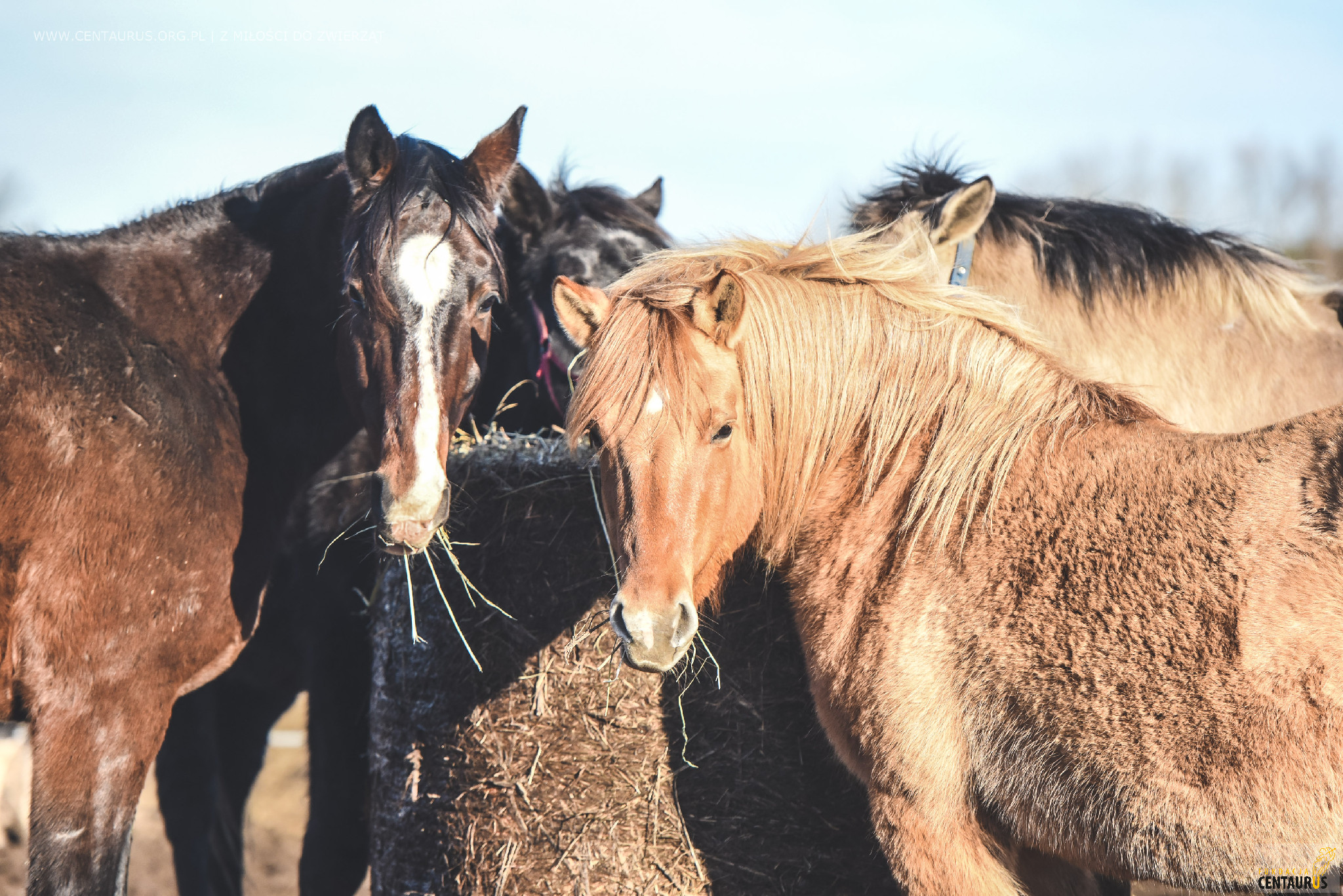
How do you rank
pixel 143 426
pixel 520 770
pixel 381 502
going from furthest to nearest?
pixel 520 770 → pixel 143 426 → pixel 381 502

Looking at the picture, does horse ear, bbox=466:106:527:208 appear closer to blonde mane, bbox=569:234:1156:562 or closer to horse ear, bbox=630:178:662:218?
blonde mane, bbox=569:234:1156:562

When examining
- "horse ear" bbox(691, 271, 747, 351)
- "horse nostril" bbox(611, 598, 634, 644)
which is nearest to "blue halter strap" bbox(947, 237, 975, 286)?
"horse ear" bbox(691, 271, 747, 351)

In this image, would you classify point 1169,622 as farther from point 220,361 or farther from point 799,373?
point 220,361

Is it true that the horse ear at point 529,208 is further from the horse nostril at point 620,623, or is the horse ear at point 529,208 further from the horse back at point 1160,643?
the horse back at point 1160,643

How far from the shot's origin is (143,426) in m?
2.92

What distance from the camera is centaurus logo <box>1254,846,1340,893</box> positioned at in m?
1.89

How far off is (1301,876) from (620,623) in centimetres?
157

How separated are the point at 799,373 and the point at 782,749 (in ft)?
4.26

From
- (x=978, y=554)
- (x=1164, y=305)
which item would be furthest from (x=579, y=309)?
(x=1164, y=305)

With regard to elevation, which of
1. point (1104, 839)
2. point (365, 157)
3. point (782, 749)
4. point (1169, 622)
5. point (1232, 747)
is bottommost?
point (782, 749)

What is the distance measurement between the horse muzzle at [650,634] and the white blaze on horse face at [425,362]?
26.2 inches

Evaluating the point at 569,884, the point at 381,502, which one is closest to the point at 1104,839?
the point at 569,884

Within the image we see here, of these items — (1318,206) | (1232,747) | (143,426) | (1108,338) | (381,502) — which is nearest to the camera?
(1232,747)

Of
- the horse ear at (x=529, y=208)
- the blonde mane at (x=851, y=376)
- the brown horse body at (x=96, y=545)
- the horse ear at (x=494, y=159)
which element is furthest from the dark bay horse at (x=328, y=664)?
the blonde mane at (x=851, y=376)
